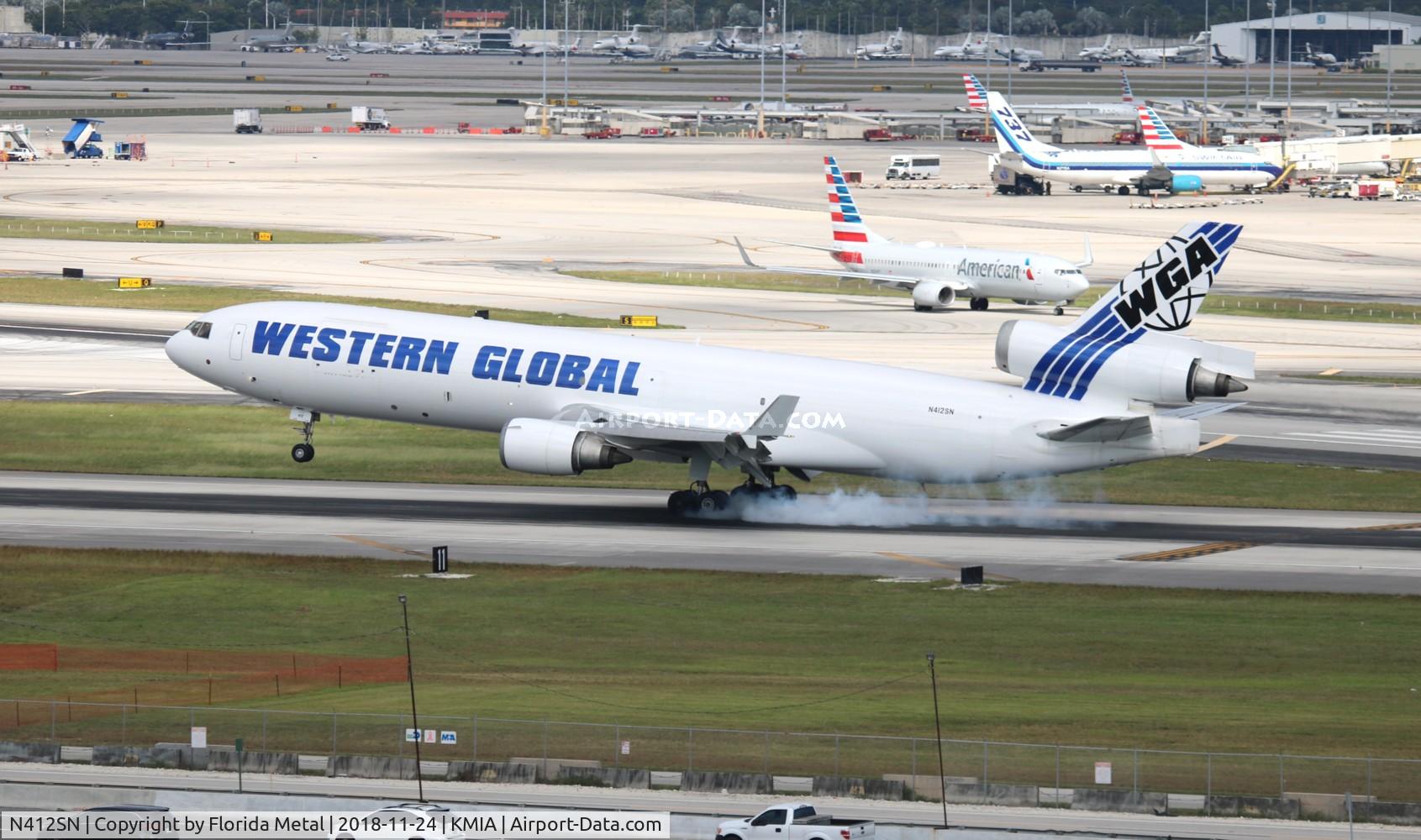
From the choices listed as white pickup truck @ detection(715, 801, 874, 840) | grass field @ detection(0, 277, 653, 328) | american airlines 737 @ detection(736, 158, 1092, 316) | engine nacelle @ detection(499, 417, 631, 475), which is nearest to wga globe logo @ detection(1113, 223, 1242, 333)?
engine nacelle @ detection(499, 417, 631, 475)

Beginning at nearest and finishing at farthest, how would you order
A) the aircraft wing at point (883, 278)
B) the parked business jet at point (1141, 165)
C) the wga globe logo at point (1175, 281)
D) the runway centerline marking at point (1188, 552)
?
the runway centerline marking at point (1188, 552) < the wga globe logo at point (1175, 281) < the aircraft wing at point (883, 278) < the parked business jet at point (1141, 165)

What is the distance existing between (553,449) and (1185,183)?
137104mm

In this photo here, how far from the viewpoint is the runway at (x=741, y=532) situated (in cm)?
5844

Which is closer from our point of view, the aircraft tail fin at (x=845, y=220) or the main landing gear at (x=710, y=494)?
the main landing gear at (x=710, y=494)

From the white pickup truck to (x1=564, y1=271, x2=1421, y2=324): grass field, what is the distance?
90470 millimetres

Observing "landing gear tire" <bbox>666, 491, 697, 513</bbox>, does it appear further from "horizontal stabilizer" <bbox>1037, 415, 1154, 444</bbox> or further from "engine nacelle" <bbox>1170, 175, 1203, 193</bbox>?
"engine nacelle" <bbox>1170, 175, 1203, 193</bbox>

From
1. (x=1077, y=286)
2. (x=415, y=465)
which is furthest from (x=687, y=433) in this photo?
(x=1077, y=286)

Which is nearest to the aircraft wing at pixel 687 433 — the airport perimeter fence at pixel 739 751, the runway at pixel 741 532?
the runway at pixel 741 532

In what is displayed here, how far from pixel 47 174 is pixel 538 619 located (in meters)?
160

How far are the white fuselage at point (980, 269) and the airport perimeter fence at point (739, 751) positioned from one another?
77.9m

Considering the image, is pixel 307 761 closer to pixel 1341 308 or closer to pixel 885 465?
pixel 885 465

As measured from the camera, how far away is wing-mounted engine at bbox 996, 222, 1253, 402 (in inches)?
2351

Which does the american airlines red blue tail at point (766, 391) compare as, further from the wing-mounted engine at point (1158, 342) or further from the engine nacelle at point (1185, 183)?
the engine nacelle at point (1185, 183)

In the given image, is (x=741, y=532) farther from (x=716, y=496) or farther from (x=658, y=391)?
(x=658, y=391)
